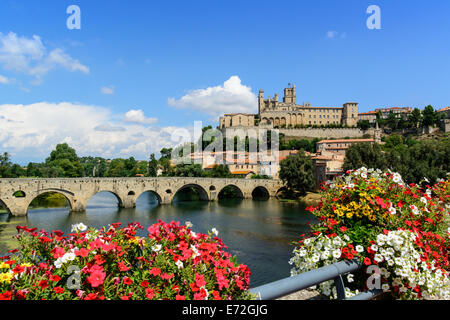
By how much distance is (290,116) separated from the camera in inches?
4154

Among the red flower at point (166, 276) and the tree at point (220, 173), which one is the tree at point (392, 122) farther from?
the red flower at point (166, 276)

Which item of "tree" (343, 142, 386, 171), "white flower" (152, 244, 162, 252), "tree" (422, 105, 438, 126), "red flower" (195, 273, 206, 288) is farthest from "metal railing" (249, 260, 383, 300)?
"tree" (422, 105, 438, 126)

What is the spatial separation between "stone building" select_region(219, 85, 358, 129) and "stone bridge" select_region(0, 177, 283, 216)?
4810cm

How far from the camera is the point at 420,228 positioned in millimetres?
4473

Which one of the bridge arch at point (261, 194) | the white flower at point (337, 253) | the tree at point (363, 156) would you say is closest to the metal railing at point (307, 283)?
the white flower at point (337, 253)

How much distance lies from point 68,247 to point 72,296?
0.58m

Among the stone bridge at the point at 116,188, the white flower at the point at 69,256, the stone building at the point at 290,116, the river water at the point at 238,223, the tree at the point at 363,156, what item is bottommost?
the river water at the point at 238,223

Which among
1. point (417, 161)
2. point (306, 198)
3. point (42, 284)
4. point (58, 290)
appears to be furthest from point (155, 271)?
point (306, 198)

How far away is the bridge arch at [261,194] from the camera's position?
185 ft

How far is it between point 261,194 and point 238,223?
1162 inches

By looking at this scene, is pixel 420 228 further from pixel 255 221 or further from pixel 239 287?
pixel 255 221

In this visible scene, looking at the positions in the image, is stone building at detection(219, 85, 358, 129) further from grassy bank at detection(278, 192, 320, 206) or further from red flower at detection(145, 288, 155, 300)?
red flower at detection(145, 288, 155, 300)

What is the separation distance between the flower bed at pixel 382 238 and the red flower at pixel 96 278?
262 centimetres
